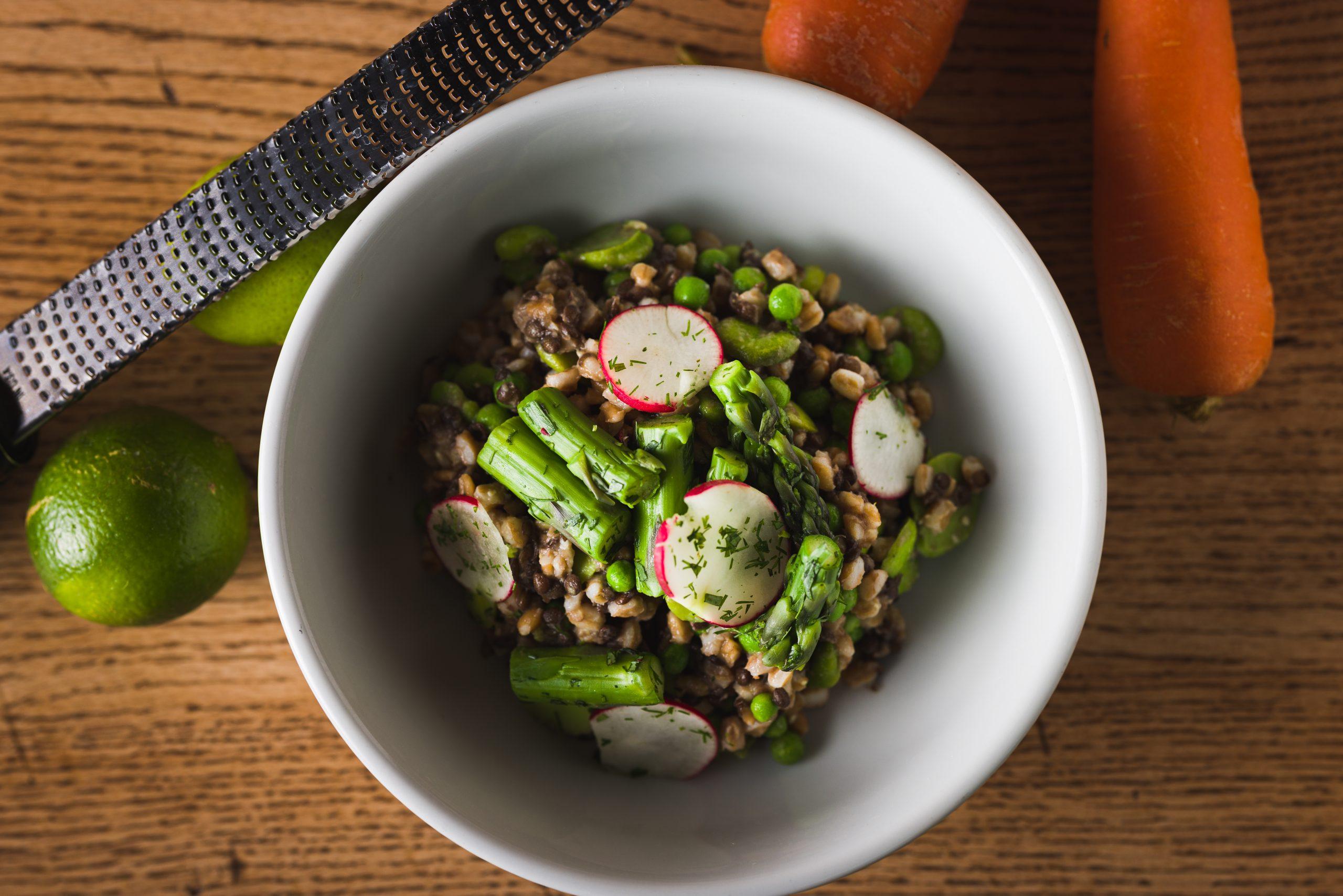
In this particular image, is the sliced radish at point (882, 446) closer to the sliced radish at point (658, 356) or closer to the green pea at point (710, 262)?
the sliced radish at point (658, 356)

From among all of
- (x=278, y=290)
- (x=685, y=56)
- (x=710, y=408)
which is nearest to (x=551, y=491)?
(x=710, y=408)

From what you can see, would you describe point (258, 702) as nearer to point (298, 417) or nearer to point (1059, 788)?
point (298, 417)

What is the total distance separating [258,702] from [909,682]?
1.51 meters

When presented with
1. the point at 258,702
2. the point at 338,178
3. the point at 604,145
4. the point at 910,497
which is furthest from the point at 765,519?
the point at 258,702

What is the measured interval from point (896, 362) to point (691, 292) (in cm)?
45

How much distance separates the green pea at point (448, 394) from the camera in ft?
5.64

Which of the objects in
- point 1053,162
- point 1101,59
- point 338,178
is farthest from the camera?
point 1053,162

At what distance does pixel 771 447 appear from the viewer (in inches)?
58.6

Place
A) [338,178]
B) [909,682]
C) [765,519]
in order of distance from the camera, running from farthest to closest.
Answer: [909,682]
[338,178]
[765,519]

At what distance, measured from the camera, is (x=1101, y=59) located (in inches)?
77.4

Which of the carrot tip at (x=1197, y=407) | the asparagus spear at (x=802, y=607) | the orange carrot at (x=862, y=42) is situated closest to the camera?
the asparagus spear at (x=802, y=607)

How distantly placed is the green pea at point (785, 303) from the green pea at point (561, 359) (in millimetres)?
384

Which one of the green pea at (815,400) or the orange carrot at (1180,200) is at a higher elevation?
the orange carrot at (1180,200)

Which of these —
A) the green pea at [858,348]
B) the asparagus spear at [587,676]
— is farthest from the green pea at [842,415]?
the asparagus spear at [587,676]
